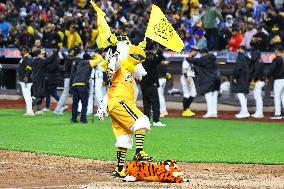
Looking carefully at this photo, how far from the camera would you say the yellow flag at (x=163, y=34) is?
11962 mm

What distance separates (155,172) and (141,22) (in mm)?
18123

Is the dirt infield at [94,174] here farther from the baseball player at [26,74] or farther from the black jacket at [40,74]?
the black jacket at [40,74]

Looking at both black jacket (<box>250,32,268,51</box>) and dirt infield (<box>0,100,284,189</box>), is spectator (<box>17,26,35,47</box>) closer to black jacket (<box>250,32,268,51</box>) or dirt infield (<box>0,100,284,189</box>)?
black jacket (<box>250,32,268,51</box>)

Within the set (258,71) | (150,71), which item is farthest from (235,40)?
(150,71)

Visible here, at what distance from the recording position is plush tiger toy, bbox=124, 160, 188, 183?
10.8 meters

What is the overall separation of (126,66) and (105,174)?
159 cm

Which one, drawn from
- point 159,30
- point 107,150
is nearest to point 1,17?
point 107,150

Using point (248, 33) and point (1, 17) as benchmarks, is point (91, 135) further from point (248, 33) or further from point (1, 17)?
point (1, 17)

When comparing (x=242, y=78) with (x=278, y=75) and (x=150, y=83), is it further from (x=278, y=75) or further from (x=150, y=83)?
(x=150, y=83)

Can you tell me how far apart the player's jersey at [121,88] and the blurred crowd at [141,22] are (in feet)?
42.2

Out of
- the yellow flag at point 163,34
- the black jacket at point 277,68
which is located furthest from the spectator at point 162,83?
the yellow flag at point 163,34

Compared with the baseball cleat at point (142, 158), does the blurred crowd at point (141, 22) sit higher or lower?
higher

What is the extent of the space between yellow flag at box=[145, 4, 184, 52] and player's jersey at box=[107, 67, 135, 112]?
2.24 ft

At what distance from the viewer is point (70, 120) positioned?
70.1 feet
